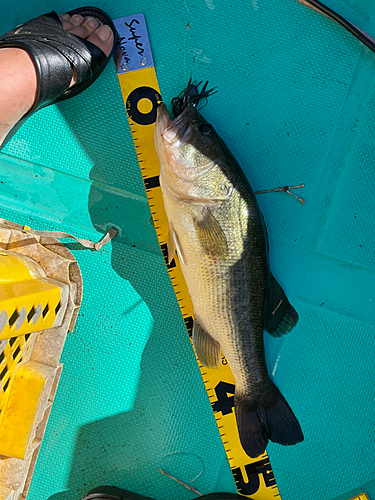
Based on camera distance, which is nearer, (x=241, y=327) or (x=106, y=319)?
(x=241, y=327)

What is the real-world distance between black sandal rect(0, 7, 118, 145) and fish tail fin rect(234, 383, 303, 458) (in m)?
1.87

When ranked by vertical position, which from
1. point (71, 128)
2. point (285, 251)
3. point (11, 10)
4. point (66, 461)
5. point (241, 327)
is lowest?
point (66, 461)

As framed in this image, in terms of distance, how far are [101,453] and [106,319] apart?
29.5 inches

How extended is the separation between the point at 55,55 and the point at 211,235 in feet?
3.96

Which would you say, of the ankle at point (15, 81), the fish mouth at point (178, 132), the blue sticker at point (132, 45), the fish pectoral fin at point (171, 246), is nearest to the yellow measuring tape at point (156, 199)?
the blue sticker at point (132, 45)

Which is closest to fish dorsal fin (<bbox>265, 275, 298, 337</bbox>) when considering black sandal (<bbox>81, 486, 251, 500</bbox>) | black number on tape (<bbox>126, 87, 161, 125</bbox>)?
black sandal (<bbox>81, 486, 251, 500</bbox>)

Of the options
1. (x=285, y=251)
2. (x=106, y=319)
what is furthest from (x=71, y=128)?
(x=285, y=251)

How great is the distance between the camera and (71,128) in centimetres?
198

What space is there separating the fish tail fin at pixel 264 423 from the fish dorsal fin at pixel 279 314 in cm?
30

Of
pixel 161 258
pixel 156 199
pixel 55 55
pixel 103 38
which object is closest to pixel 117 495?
pixel 161 258

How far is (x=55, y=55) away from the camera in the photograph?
5.83 feet

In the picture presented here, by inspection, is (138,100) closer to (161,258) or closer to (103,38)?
(103,38)

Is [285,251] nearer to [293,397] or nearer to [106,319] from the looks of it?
[293,397]

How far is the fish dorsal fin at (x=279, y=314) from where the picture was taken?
1.86m
